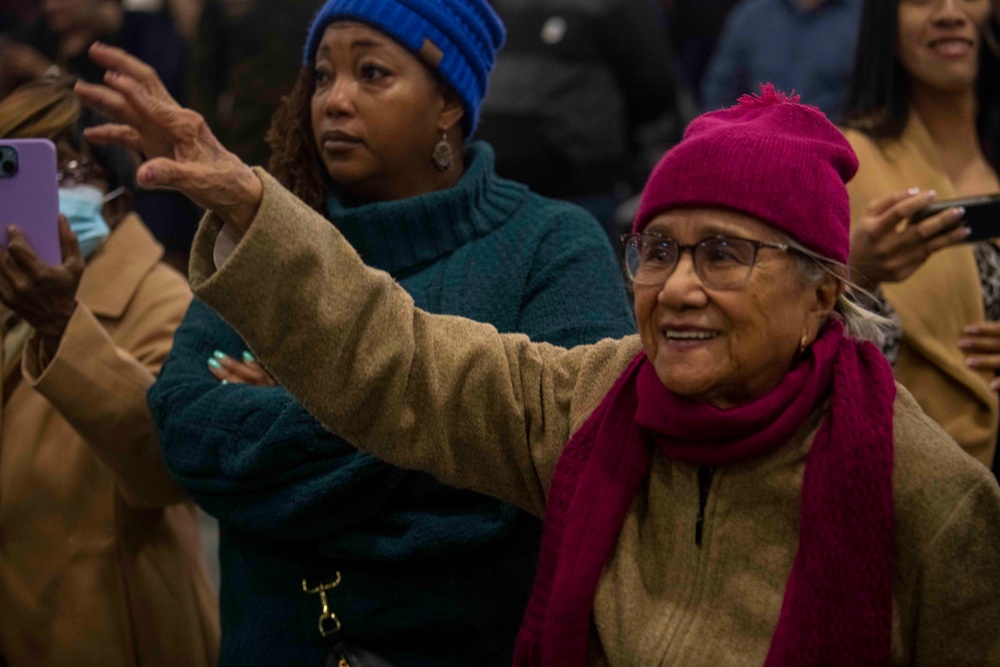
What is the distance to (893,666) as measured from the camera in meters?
1.88

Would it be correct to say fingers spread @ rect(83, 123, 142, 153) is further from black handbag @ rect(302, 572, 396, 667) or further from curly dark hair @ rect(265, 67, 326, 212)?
black handbag @ rect(302, 572, 396, 667)

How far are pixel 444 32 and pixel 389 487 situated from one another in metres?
0.95

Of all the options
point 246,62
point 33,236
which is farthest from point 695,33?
point 33,236

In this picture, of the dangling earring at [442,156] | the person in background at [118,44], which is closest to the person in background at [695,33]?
the person in background at [118,44]

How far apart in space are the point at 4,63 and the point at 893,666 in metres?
2.43

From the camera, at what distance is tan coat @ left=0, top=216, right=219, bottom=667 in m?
2.81

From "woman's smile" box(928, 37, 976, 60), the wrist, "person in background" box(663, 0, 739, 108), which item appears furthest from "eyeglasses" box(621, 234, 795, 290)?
"person in background" box(663, 0, 739, 108)

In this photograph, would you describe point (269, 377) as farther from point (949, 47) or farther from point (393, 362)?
point (949, 47)

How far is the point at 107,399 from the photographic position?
2756 millimetres

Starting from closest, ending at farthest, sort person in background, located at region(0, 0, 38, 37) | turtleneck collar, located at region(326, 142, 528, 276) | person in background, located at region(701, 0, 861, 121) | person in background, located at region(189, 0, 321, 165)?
turtleneck collar, located at region(326, 142, 528, 276) < person in background, located at region(189, 0, 321, 165) < person in background, located at region(701, 0, 861, 121) < person in background, located at region(0, 0, 38, 37)

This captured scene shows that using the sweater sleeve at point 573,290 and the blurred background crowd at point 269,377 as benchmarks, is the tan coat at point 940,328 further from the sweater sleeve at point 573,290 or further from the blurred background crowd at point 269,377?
the sweater sleeve at point 573,290

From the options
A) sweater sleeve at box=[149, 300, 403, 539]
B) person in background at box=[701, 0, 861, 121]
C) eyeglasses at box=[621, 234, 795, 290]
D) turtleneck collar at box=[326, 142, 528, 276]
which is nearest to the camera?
eyeglasses at box=[621, 234, 795, 290]

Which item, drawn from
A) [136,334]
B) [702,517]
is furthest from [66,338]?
[702,517]

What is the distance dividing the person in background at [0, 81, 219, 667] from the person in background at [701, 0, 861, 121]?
253 cm
